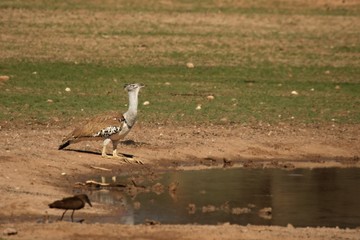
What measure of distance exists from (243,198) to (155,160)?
9.54 ft

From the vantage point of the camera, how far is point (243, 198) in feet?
50.3

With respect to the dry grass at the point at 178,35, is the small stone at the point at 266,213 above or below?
below

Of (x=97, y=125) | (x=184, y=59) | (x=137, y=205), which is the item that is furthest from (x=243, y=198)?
(x=184, y=59)

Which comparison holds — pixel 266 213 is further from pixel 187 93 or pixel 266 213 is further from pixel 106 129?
pixel 187 93

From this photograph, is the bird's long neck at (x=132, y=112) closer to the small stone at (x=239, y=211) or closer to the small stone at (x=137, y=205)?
the small stone at (x=137, y=205)

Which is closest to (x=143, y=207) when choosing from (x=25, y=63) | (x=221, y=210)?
(x=221, y=210)

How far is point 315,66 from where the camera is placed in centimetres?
2781

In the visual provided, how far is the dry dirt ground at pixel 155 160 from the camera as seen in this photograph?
12578 millimetres

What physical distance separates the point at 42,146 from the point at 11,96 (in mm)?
5014

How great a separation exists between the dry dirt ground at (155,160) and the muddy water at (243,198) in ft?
1.62

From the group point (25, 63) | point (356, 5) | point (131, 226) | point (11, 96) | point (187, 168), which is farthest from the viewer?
point (356, 5)

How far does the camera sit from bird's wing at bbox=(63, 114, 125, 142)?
17.3 meters

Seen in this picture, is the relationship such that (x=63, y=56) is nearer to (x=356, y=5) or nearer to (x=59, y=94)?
(x=59, y=94)

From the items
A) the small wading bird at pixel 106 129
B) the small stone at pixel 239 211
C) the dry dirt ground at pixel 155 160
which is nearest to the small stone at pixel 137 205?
the dry dirt ground at pixel 155 160
